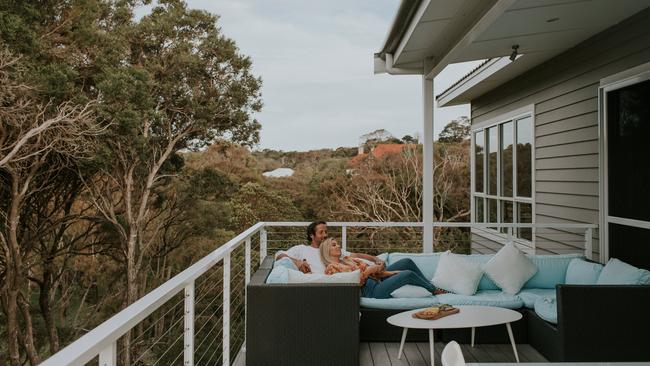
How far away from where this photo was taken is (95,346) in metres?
1.37

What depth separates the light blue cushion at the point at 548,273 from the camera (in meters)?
5.05

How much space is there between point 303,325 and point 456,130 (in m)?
15.3

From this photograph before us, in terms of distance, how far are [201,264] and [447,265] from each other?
8.93 ft

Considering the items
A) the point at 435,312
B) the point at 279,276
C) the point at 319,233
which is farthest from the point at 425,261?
the point at 279,276

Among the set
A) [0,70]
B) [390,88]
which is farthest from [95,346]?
[390,88]

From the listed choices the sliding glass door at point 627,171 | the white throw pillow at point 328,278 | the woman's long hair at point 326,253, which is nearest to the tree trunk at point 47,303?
the woman's long hair at point 326,253

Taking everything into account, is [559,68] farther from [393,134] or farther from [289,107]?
[289,107]

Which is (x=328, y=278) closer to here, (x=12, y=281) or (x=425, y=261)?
(x=425, y=261)

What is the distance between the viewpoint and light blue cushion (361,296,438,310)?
171 inches

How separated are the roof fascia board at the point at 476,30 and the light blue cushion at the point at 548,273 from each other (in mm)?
1945

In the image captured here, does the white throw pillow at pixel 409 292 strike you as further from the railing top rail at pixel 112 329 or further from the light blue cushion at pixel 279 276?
the railing top rail at pixel 112 329

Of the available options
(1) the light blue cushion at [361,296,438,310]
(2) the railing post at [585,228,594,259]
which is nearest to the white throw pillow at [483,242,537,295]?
(1) the light blue cushion at [361,296,438,310]

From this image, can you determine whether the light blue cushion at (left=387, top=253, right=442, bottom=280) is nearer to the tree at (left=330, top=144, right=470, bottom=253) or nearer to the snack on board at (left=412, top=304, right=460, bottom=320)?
the snack on board at (left=412, top=304, right=460, bottom=320)

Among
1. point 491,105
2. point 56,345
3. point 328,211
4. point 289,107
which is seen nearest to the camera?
point 491,105
